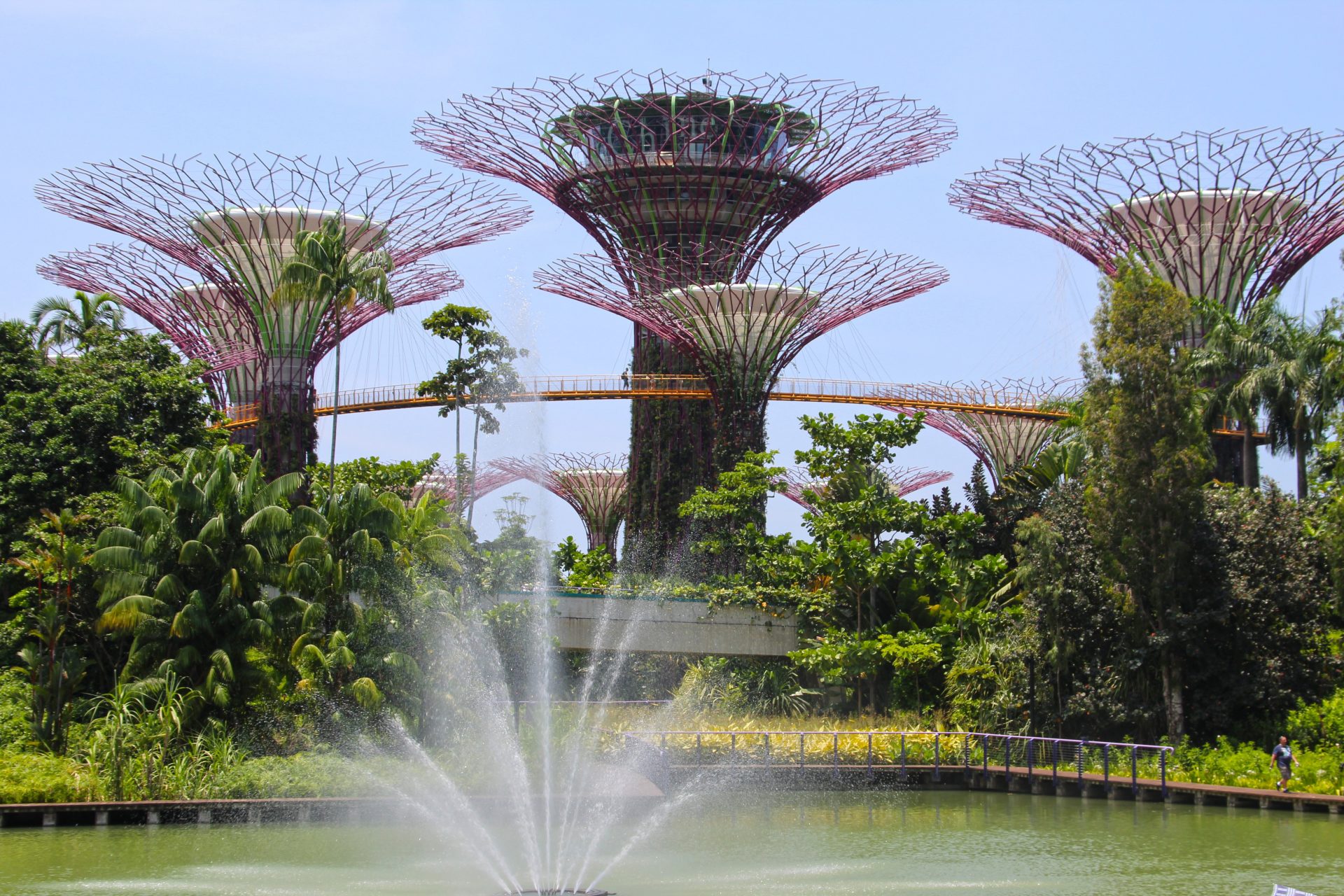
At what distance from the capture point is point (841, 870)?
52.9 ft

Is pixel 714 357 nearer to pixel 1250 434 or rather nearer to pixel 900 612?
pixel 900 612

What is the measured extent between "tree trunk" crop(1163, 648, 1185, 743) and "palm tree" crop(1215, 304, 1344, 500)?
272 inches

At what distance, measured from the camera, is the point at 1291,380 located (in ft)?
98.8

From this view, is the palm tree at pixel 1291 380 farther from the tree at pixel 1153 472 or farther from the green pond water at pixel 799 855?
the green pond water at pixel 799 855

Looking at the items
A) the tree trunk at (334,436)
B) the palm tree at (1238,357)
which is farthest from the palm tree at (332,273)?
the palm tree at (1238,357)

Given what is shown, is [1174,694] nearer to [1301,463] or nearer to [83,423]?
→ [1301,463]

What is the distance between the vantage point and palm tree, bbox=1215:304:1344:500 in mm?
29250

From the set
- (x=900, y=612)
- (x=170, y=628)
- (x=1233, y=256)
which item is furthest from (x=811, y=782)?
(x=1233, y=256)

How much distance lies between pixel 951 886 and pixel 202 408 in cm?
1987

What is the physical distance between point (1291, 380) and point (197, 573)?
21660 millimetres

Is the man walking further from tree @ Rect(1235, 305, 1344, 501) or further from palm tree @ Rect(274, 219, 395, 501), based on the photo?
palm tree @ Rect(274, 219, 395, 501)

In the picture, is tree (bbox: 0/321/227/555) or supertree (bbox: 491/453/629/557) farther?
supertree (bbox: 491/453/629/557)

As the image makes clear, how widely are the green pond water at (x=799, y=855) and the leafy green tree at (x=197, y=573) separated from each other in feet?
11.2

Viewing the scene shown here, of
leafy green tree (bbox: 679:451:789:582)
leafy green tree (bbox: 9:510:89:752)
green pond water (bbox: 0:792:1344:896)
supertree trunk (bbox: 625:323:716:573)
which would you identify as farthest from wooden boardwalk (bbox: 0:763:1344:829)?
supertree trunk (bbox: 625:323:716:573)
